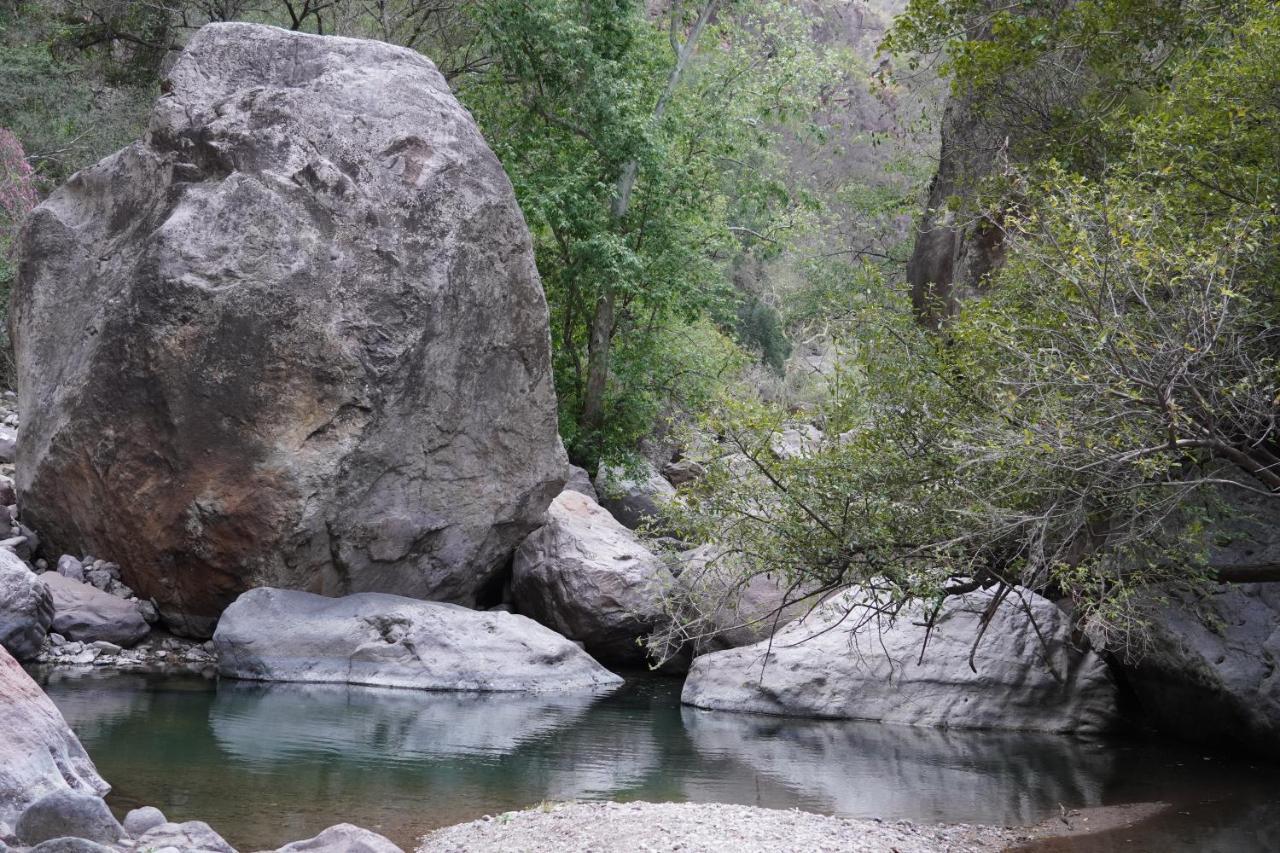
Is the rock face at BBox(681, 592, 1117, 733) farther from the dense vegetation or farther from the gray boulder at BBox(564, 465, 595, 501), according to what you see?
the gray boulder at BBox(564, 465, 595, 501)

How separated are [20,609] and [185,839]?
745 cm

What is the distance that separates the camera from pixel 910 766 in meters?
10.7

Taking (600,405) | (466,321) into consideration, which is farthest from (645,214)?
(466,321)

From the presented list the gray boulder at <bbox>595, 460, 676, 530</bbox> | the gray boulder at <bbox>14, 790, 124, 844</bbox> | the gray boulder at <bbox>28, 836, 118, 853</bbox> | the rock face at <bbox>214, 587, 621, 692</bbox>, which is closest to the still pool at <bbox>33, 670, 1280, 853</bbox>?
the rock face at <bbox>214, 587, 621, 692</bbox>

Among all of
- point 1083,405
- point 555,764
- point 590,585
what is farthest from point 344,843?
point 590,585

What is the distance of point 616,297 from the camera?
21891 mm

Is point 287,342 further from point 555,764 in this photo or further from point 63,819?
point 63,819

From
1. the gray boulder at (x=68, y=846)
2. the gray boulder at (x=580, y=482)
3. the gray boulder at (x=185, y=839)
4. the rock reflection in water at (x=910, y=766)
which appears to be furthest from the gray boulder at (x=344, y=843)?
the gray boulder at (x=580, y=482)

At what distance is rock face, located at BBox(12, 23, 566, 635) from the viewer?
44.6ft

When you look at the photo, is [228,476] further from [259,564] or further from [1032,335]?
[1032,335]

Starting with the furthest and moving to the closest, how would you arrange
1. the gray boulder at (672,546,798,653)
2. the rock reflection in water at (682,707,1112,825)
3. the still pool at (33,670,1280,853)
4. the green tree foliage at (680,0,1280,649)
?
the gray boulder at (672,546,798,653)
the rock reflection in water at (682,707,1112,825)
the still pool at (33,670,1280,853)
the green tree foliage at (680,0,1280,649)

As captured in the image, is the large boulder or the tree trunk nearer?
the large boulder

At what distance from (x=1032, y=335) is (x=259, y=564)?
904 centimetres

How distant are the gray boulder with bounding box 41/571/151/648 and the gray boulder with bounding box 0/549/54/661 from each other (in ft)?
1.77
